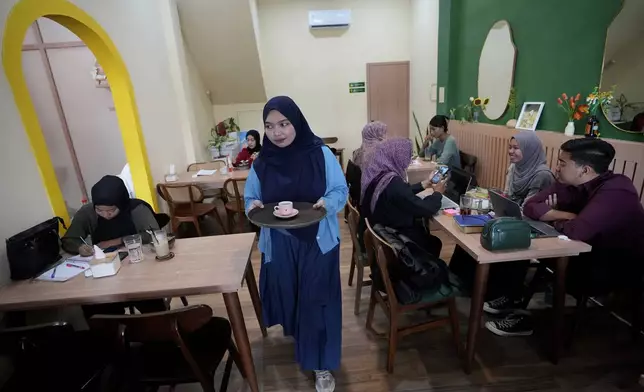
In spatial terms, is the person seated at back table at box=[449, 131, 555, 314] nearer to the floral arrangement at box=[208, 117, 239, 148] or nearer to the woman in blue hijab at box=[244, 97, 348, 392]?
the woman in blue hijab at box=[244, 97, 348, 392]

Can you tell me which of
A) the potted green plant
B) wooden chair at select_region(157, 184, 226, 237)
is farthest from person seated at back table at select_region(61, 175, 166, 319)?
the potted green plant

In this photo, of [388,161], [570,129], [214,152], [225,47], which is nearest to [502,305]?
[388,161]

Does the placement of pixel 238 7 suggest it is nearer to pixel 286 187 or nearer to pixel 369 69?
pixel 369 69

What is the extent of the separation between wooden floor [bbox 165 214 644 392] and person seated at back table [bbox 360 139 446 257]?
2.28 ft

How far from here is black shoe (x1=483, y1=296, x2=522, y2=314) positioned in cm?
219

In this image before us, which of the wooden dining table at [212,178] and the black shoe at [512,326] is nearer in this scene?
the black shoe at [512,326]

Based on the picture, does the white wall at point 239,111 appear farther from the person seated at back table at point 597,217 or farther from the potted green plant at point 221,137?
the person seated at back table at point 597,217

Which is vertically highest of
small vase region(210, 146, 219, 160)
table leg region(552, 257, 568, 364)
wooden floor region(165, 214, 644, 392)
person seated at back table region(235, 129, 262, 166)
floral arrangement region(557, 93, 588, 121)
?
floral arrangement region(557, 93, 588, 121)

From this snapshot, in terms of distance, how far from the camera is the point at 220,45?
16.3 feet

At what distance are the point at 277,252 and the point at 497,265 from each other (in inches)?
54.1

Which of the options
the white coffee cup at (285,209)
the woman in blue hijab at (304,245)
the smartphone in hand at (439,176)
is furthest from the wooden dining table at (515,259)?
the white coffee cup at (285,209)

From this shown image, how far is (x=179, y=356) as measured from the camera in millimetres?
1433

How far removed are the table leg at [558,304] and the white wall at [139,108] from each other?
271cm

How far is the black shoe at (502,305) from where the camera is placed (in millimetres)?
2186
